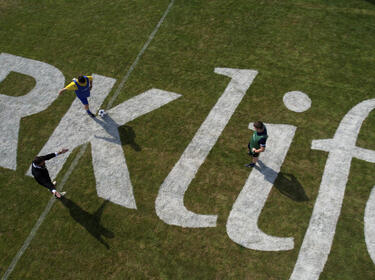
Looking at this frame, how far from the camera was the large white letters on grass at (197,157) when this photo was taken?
7.56 metres

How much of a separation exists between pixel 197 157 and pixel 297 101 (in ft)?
13.2

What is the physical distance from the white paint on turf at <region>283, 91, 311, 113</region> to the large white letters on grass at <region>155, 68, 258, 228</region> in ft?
4.79

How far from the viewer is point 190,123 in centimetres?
934

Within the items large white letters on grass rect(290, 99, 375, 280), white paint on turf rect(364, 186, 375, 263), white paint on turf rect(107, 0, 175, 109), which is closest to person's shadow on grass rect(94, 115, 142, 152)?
white paint on turf rect(107, 0, 175, 109)

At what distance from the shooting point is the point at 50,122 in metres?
9.84

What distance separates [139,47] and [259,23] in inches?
206

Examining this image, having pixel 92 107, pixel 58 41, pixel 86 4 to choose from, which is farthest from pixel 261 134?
pixel 86 4

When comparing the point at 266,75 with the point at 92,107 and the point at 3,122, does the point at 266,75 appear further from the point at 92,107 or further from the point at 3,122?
the point at 3,122

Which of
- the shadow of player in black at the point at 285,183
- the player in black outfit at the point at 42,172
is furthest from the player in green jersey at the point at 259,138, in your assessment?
the player in black outfit at the point at 42,172

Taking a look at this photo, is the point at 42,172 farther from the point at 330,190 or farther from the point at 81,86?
the point at 330,190

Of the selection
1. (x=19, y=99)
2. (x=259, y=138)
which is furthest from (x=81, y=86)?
(x=259, y=138)

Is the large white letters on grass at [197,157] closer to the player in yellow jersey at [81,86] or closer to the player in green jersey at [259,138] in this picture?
the player in green jersey at [259,138]

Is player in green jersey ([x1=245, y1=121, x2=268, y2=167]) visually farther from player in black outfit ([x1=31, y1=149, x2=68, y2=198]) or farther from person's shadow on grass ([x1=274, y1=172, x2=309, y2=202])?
player in black outfit ([x1=31, y1=149, x2=68, y2=198])

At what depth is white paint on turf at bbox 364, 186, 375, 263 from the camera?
684 centimetres
